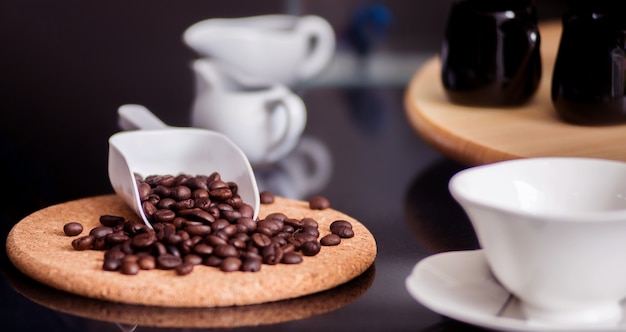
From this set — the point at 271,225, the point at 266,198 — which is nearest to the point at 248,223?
the point at 271,225

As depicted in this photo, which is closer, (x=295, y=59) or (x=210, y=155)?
(x=210, y=155)

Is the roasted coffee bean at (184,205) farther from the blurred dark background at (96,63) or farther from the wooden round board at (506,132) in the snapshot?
the wooden round board at (506,132)

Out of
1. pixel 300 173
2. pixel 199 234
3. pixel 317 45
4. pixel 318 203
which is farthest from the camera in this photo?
pixel 317 45

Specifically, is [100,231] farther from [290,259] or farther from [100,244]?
[290,259]

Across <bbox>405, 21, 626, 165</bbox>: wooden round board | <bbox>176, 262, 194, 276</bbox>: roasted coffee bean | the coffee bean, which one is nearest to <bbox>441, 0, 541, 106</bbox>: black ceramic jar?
<bbox>405, 21, 626, 165</bbox>: wooden round board

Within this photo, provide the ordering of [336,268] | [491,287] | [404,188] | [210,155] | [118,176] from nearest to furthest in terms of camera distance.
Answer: [491,287], [336,268], [118,176], [210,155], [404,188]

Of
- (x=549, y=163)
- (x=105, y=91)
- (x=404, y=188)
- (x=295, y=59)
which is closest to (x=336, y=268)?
(x=549, y=163)

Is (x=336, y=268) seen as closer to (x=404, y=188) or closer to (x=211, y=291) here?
(x=211, y=291)
